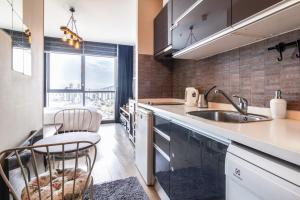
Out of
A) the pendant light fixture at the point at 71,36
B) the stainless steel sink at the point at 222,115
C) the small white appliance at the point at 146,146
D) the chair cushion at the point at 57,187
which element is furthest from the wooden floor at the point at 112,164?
the pendant light fixture at the point at 71,36

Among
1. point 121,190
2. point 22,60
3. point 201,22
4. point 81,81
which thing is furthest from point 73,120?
point 201,22

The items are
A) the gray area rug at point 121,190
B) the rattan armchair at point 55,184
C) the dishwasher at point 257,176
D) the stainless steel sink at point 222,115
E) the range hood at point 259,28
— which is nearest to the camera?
the dishwasher at point 257,176

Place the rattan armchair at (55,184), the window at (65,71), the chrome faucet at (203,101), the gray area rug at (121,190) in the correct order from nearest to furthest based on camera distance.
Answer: the rattan armchair at (55,184) < the gray area rug at (121,190) < the chrome faucet at (203,101) < the window at (65,71)

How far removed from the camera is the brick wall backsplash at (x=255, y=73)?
1.09 meters

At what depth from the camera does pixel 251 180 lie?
623 millimetres

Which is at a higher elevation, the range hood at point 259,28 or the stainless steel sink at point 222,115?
the range hood at point 259,28

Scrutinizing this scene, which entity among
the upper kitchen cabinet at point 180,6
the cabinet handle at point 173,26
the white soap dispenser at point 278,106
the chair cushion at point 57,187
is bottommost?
the chair cushion at point 57,187

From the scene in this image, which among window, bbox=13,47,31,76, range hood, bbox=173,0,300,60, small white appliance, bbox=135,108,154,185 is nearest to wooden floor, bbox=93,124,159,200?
small white appliance, bbox=135,108,154,185

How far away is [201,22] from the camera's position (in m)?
1.38

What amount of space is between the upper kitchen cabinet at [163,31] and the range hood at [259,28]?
57cm

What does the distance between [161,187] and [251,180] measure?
4.12 feet

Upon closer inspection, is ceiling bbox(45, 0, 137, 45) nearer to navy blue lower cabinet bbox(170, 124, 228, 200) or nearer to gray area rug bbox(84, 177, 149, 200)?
navy blue lower cabinet bbox(170, 124, 228, 200)

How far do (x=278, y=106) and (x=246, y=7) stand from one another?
0.65 m

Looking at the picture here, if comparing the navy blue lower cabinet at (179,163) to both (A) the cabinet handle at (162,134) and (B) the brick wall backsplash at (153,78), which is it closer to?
(A) the cabinet handle at (162,134)
